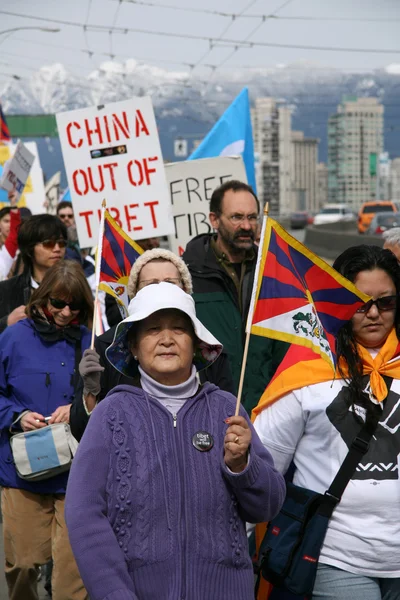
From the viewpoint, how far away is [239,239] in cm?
571

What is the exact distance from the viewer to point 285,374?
3.72m

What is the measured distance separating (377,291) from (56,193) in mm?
16250

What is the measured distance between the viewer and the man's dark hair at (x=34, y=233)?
6.09 m

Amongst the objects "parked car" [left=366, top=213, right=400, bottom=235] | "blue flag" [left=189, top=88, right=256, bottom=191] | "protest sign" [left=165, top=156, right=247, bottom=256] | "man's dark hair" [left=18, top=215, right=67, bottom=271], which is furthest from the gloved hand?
"parked car" [left=366, top=213, right=400, bottom=235]

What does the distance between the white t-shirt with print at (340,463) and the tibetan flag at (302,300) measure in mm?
101

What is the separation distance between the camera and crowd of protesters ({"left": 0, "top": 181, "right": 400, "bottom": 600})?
2.86m

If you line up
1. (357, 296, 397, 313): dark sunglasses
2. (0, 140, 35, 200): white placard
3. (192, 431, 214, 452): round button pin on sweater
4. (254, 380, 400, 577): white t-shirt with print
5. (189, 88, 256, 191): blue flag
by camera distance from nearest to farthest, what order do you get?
(192, 431, 214, 452): round button pin on sweater < (254, 380, 400, 577): white t-shirt with print < (357, 296, 397, 313): dark sunglasses < (189, 88, 256, 191): blue flag < (0, 140, 35, 200): white placard

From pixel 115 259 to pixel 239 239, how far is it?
753 millimetres

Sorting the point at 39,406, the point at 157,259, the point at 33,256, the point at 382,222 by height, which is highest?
the point at 157,259

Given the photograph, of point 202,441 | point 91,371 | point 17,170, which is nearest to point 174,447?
point 202,441

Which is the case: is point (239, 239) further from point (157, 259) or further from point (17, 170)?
point (17, 170)

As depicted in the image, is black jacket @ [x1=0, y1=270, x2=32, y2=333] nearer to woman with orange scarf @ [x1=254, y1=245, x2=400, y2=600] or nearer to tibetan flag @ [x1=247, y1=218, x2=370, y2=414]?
woman with orange scarf @ [x1=254, y1=245, x2=400, y2=600]

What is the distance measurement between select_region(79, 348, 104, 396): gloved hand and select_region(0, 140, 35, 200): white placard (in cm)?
699

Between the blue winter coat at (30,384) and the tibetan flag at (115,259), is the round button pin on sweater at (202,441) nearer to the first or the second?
the blue winter coat at (30,384)
